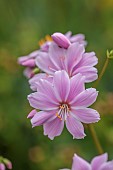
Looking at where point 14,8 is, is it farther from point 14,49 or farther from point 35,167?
point 35,167

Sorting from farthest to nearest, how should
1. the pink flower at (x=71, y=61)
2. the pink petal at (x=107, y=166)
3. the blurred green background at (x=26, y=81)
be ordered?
1. the blurred green background at (x=26, y=81)
2. the pink flower at (x=71, y=61)
3. the pink petal at (x=107, y=166)

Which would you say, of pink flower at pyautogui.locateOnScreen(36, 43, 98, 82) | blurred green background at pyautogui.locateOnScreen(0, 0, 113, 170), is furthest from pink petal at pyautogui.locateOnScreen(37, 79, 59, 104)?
blurred green background at pyautogui.locateOnScreen(0, 0, 113, 170)

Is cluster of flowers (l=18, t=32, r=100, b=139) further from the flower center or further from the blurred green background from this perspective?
the blurred green background

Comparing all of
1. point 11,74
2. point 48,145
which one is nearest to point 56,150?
point 48,145

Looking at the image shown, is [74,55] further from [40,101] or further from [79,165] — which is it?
[79,165]

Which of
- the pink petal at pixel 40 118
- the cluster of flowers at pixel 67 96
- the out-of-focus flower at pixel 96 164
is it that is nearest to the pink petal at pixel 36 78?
the cluster of flowers at pixel 67 96

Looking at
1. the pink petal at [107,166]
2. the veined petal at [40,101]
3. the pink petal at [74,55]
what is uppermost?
the pink petal at [74,55]

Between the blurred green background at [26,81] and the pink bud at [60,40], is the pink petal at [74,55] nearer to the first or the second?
the pink bud at [60,40]
